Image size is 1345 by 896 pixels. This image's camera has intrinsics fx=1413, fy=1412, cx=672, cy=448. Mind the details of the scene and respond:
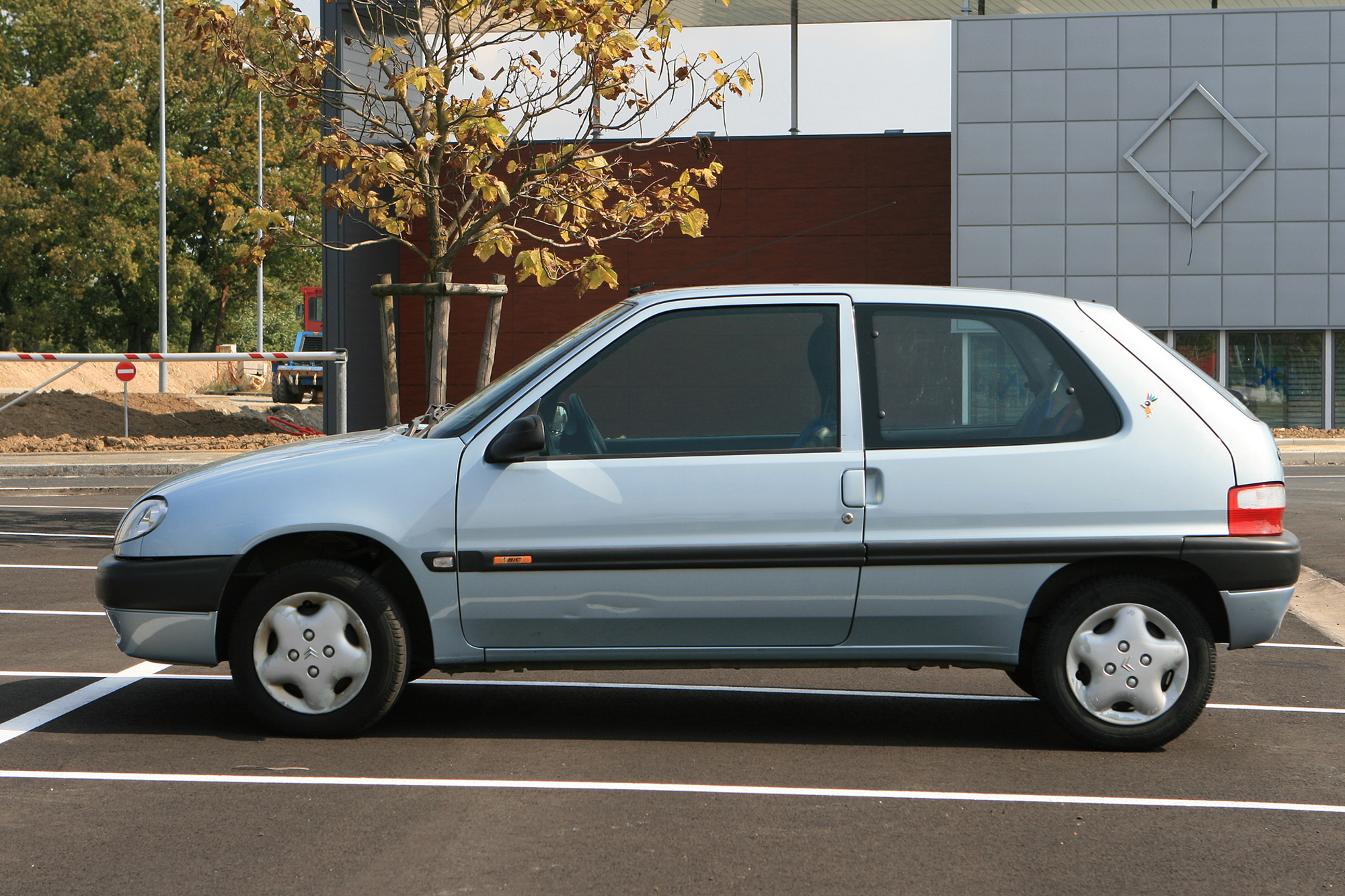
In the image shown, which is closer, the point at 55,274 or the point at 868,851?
the point at 868,851

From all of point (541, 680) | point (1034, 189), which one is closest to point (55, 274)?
point (1034, 189)

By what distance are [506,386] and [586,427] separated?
38 centimetres

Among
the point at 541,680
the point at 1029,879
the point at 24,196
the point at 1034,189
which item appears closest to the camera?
the point at 1029,879

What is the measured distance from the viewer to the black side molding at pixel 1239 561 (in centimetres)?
528

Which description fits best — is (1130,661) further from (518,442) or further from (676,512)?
(518,442)

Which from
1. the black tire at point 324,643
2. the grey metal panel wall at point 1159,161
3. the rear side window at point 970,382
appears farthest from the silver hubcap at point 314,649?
the grey metal panel wall at point 1159,161

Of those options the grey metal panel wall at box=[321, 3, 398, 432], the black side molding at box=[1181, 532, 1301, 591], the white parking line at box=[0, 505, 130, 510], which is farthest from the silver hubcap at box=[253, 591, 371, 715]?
the grey metal panel wall at box=[321, 3, 398, 432]

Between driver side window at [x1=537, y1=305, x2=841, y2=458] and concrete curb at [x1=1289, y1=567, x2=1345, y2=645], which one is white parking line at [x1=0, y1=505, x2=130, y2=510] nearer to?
driver side window at [x1=537, y1=305, x2=841, y2=458]

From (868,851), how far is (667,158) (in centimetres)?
2461

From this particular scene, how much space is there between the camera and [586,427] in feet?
17.7

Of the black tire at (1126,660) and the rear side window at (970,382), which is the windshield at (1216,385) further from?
the black tire at (1126,660)

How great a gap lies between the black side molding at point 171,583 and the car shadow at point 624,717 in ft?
1.91

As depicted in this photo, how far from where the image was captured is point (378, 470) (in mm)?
5316

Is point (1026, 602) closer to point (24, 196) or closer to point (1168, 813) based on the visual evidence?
point (1168, 813)
